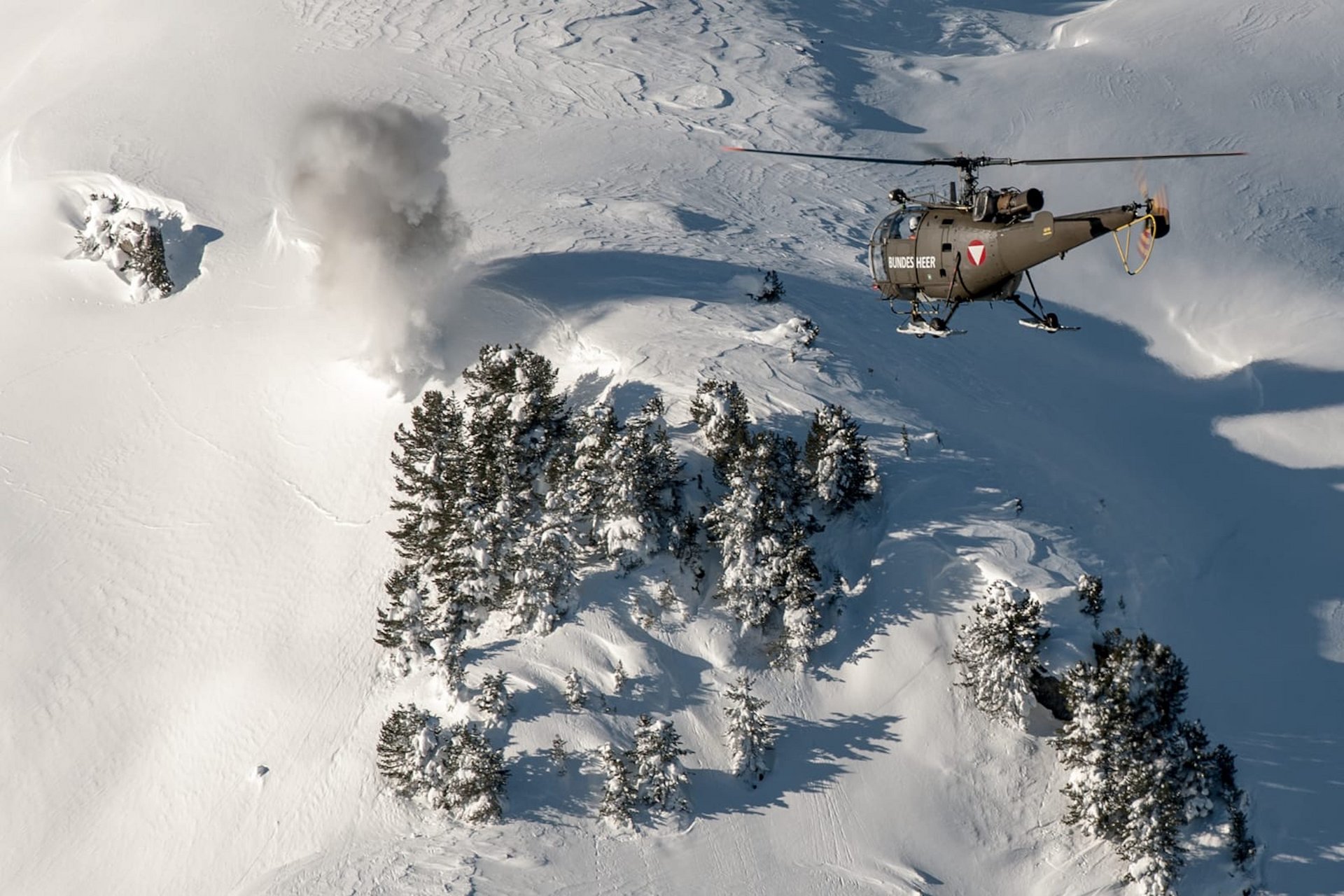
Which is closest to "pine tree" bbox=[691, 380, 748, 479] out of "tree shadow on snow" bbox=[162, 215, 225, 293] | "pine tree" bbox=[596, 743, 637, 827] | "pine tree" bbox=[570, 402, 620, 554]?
"pine tree" bbox=[570, 402, 620, 554]

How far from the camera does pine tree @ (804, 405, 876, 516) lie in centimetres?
3872

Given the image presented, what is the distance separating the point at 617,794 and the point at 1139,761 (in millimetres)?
15682

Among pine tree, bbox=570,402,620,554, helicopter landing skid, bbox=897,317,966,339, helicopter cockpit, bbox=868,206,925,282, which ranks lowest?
pine tree, bbox=570,402,620,554

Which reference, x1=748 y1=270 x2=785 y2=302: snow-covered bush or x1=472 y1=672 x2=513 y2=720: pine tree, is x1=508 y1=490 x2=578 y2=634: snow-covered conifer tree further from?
x1=748 y1=270 x2=785 y2=302: snow-covered bush

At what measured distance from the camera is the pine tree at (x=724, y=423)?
38.8 m

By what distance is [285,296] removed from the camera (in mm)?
54375

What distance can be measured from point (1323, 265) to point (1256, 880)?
39.7 meters

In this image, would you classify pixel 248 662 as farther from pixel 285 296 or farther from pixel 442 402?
pixel 285 296

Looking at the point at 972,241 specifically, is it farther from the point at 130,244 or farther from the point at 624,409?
the point at 130,244

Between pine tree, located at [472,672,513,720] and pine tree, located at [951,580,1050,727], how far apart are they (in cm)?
1505

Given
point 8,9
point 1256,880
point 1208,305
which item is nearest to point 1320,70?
point 1208,305

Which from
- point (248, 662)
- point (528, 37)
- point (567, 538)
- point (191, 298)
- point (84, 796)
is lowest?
point (84, 796)

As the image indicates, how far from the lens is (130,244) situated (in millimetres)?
58781

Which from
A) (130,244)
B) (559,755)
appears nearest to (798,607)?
(559,755)
